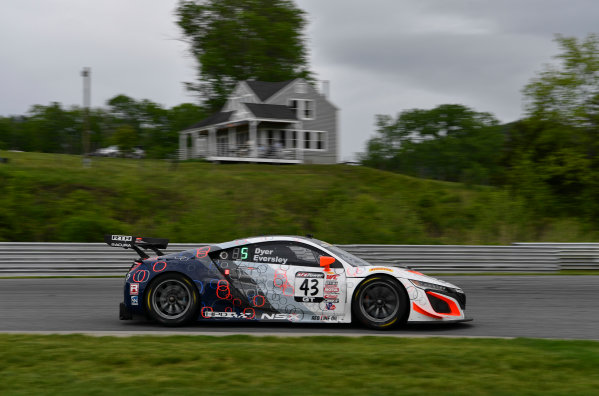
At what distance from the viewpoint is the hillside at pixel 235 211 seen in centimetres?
2172

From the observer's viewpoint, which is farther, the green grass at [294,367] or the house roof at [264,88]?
the house roof at [264,88]

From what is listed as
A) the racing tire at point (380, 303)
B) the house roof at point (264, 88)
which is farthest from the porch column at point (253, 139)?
the racing tire at point (380, 303)

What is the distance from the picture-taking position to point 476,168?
3041 inches

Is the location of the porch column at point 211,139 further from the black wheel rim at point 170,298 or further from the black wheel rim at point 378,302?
the black wheel rim at point 378,302

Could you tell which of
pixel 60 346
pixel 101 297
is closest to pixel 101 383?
pixel 60 346

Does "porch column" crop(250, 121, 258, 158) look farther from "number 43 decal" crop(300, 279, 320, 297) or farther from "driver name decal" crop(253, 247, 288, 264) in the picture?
"number 43 decal" crop(300, 279, 320, 297)

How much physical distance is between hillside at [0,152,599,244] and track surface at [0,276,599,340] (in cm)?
730

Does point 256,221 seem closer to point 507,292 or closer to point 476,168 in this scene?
point 507,292

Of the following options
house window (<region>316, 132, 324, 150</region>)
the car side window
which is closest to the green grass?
the car side window

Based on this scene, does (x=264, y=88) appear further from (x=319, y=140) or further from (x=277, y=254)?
(x=277, y=254)

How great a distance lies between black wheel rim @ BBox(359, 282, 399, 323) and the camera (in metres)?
8.48

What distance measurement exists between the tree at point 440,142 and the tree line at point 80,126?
86.8 ft

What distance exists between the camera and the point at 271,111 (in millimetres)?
47625

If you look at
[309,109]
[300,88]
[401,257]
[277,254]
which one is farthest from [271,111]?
[277,254]
